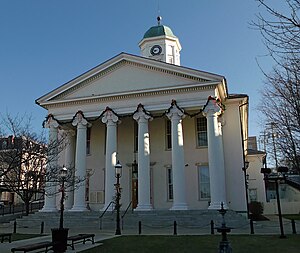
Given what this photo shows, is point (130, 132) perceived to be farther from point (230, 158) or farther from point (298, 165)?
point (298, 165)

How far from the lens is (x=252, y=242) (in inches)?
557

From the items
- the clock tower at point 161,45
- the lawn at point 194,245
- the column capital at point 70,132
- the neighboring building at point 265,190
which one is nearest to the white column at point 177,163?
the lawn at point 194,245

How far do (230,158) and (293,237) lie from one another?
1215 cm

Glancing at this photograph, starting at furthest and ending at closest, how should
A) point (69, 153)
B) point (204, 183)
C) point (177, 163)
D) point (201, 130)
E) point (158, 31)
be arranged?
point (158, 31), point (69, 153), point (201, 130), point (204, 183), point (177, 163)

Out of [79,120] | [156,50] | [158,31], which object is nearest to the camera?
[79,120]

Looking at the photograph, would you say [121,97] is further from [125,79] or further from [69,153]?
[69,153]

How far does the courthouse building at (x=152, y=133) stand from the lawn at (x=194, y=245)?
28.7ft

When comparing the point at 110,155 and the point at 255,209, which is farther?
the point at 255,209

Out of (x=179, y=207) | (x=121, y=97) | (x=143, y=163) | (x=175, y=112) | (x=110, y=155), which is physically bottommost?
(x=179, y=207)

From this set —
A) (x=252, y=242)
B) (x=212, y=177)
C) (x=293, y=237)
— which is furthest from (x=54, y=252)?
(x=212, y=177)

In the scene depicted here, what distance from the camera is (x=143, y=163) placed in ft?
85.0

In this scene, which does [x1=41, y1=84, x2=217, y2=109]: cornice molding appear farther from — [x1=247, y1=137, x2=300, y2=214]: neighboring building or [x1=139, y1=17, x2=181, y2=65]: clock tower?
[x1=247, y1=137, x2=300, y2=214]: neighboring building

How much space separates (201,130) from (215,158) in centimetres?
472

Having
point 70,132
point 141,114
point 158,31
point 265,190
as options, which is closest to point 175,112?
point 141,114
